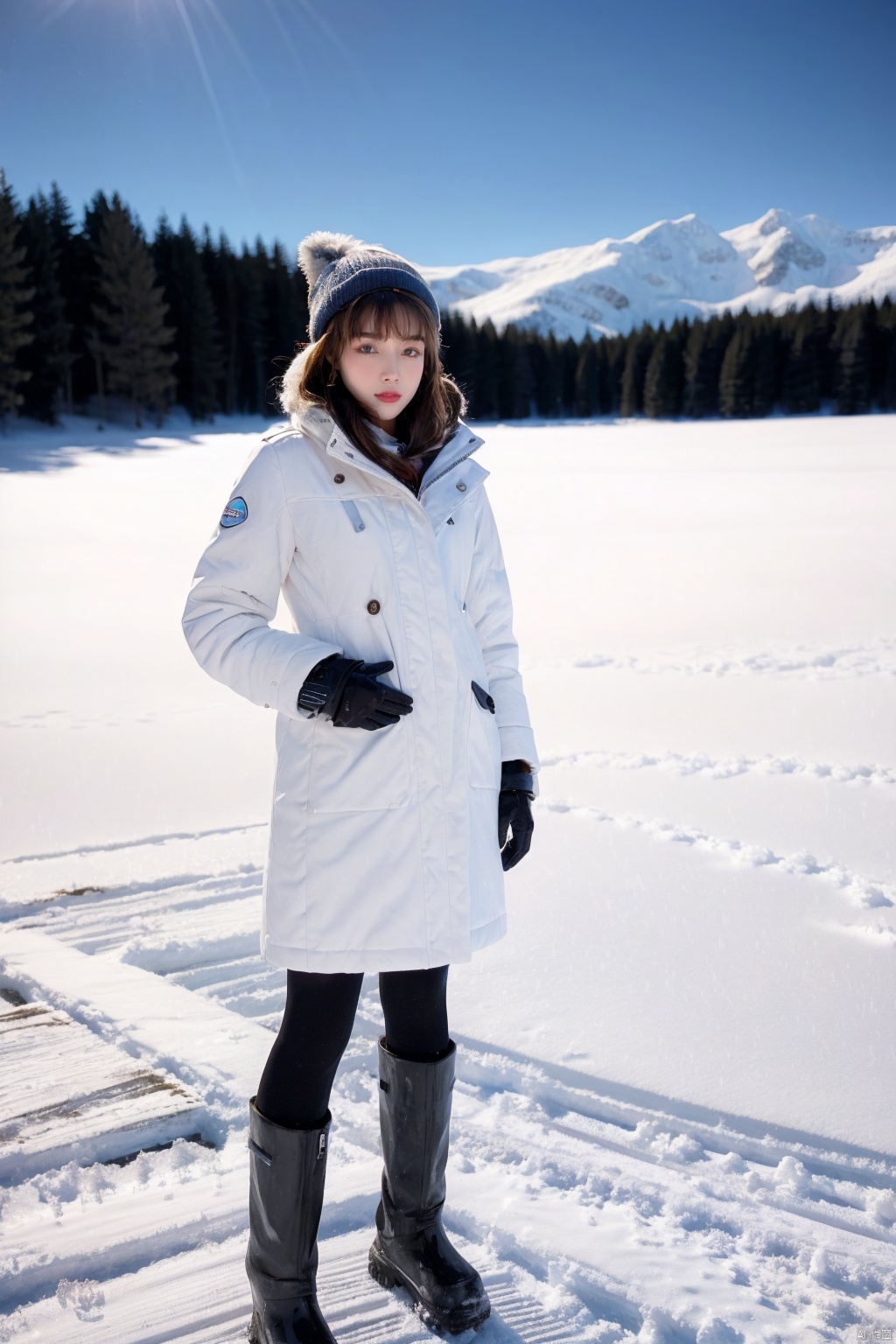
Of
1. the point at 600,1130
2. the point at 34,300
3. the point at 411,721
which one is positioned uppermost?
the point at 34,300

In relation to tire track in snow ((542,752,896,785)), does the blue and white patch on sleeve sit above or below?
above

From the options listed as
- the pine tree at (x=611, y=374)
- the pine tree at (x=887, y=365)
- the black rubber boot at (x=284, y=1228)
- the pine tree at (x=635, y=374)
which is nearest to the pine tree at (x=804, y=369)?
the pine tree at (x=887, y=365)

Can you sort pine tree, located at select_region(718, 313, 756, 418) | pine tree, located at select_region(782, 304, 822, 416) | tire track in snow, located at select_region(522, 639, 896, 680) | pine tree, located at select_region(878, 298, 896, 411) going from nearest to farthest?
tire track in snow, located at select_region(522, 639, 896, 680) < pine tree, located at select_region(878, 298, 896, 411) < pine tree, located at select_region(782, 304, 822, 416) < pine tree, located at select_region(718, 313, 756, 418)

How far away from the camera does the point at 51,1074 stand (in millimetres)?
1999

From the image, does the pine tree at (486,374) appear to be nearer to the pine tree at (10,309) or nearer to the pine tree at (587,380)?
the pine tree at (587,380)

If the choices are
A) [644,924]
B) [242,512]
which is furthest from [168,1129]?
[644,924]

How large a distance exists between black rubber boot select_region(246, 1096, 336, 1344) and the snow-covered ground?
0.11 meters

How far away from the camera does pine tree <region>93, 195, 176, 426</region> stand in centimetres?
2867

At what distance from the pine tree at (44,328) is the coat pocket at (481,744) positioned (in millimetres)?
29067

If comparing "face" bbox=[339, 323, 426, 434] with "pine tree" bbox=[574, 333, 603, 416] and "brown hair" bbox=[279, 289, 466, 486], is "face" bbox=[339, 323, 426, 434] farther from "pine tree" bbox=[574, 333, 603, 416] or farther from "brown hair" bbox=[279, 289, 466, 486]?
"pine tree" bbox=[574, 333, 603, 416]

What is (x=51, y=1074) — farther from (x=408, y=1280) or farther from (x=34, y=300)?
(x=34, y=300)

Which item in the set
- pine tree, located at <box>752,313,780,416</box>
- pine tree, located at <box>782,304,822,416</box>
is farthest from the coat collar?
pine tree, located at <box>782,304,822,416</box>

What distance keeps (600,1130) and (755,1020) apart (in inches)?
23.1

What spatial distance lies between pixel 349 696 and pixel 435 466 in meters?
0.46
